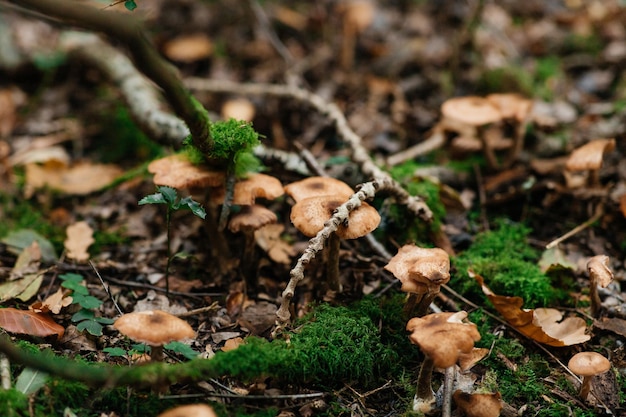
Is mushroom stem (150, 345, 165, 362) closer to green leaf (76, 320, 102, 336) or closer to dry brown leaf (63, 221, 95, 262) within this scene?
green leaf (76, 320, 102, 336)

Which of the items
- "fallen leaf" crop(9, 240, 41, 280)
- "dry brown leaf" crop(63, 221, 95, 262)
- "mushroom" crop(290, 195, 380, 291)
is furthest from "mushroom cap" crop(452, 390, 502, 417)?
"fallen leaf" crop(9, 240, 41, 280)

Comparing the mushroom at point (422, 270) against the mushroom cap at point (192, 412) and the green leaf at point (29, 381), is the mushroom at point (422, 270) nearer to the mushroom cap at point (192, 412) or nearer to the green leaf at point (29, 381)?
the mushroom cap at point (192, 412)

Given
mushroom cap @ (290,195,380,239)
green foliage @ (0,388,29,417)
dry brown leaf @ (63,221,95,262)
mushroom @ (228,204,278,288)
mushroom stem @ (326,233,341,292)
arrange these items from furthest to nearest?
1. dry brown leaf @ (63,221,95,262)
2. mushroom @ (228,204,278,288)
3. mushroom stem @ (326,233,341,292)
4. mushroom cap @ (290,195,380,239)
5. green foliage @ (0,388,29,417)

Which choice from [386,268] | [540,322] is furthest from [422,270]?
[540,322]

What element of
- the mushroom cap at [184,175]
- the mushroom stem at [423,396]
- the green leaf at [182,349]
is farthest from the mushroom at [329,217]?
Answer: the green leaf at [182,349]

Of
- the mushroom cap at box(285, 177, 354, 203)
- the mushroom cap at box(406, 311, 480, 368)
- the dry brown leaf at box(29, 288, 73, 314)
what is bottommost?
the dry brown leaf at box(29, 288, 73, 314)

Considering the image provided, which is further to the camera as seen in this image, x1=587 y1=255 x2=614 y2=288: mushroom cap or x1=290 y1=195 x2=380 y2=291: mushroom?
x1=587 y1=255 x2=614 y2=288: mushroom cap

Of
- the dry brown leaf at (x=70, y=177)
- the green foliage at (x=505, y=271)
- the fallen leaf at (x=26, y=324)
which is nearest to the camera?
the fallen leaf at (x=26, y=324)
